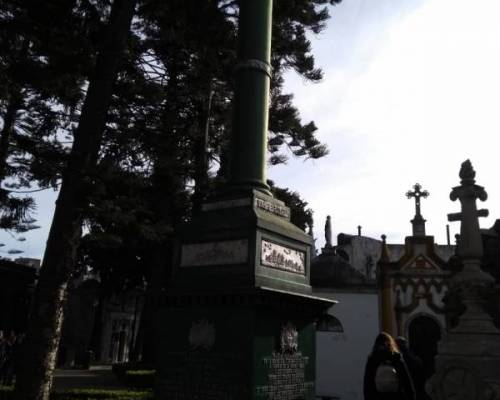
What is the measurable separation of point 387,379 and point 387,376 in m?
0.03

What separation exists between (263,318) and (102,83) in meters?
6.07

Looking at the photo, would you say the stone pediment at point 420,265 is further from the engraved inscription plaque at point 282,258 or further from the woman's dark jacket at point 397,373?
the woman's dark jacket at point 397,373

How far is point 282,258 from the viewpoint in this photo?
5.44 m

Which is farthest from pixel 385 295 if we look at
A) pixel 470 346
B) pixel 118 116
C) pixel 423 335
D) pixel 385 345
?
pixel 385 345

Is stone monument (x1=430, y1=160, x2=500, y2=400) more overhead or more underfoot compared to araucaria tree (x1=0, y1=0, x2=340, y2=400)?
more underfoot

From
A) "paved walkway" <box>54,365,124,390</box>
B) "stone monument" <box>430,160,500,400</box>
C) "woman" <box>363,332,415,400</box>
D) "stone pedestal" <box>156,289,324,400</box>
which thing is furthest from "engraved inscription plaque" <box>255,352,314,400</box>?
"paved walkway" <box>54,365,124,390</box>

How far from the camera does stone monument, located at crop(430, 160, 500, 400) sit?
29.2 feet

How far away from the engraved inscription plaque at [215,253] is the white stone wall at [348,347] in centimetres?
1432

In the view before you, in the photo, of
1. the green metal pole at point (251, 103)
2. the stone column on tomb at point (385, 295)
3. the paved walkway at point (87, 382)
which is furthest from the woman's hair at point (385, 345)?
the stone column on tomb at point (385, 295)

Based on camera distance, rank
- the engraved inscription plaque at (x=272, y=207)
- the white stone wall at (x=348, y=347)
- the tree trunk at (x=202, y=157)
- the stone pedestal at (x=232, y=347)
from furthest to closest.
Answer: the white stone wall at (x=348, y=347) → the tree trunk at (x=202, y=157) → the engraved inscription plaque at (x=272, y=207) → the stone pedestal at (x=232, y=347)

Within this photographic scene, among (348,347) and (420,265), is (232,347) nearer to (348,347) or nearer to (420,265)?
(348,347)

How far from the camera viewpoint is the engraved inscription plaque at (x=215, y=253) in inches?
199

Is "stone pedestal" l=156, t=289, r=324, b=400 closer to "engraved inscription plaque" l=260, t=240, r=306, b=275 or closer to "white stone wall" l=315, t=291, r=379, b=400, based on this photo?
"engraved inscription plaque" l=260, t=240, r=306, b=275

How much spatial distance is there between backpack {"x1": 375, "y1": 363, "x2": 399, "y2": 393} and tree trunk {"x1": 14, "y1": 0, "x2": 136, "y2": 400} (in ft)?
17.6
